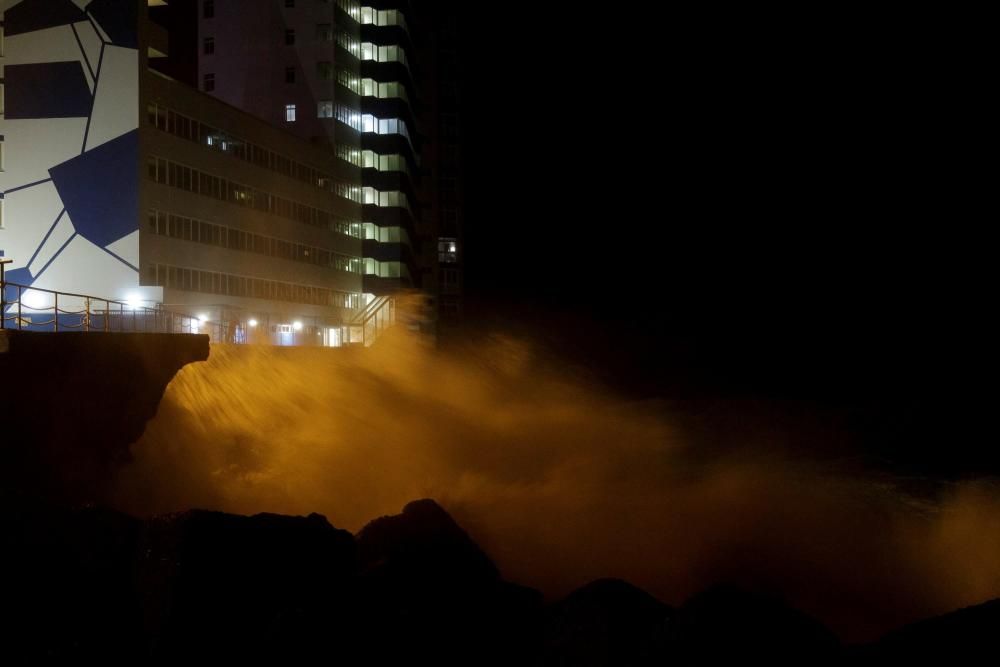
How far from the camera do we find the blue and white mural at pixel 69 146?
40.6 metres

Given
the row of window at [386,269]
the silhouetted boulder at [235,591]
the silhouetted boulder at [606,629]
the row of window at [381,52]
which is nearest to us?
the silhouetted boulder at [606,629]

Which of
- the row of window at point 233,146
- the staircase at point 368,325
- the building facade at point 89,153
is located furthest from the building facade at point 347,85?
A: the building facade at point 89,153

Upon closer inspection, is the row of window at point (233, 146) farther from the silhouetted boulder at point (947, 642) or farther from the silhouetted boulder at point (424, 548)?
the silhouetted boulder at point (947, 642)

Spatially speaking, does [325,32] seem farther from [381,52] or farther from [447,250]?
[447,250]

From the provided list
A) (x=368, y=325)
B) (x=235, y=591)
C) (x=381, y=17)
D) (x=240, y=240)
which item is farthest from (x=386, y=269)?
(x=235, y=591)

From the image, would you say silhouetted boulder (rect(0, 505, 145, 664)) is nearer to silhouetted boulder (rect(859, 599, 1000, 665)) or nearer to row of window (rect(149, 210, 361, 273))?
silhouetted boulder (rect(859, 599, 1000, 665))

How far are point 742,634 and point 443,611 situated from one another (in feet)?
10.5

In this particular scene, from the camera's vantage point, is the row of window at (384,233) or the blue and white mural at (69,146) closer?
the blue and white mural at (69,146)

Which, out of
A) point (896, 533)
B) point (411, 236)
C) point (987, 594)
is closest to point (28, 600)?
point (987, 594)

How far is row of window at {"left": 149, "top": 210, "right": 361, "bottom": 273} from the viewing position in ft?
142

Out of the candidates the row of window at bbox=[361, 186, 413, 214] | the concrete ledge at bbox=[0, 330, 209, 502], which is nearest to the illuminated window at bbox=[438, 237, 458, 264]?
the row of window at bbox=[361, 186, 413, 214]

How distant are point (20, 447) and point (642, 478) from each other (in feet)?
50.6

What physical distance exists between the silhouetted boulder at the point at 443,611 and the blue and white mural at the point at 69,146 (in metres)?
34.1

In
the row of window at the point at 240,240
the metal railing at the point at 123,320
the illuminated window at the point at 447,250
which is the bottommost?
the metal railing at the point at 123,320
